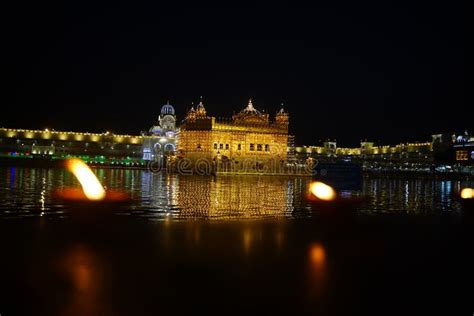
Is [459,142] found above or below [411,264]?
above

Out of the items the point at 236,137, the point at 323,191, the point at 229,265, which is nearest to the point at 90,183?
the point at 323,191

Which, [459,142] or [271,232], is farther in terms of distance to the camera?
[459,142]

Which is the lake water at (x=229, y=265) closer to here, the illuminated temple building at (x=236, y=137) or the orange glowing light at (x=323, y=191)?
the orange glowing light at (x=323, y=191)

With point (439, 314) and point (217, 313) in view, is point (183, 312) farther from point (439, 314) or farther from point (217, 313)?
point (439, 314)

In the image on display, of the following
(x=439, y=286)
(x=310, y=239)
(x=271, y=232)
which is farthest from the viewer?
(x=271, y=232)

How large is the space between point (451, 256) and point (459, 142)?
11910 cm

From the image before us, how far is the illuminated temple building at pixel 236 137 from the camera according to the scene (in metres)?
81.2

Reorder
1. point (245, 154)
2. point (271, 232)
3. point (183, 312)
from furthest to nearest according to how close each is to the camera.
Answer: point (245, 154) → point (271, 232) → point (183, 312)

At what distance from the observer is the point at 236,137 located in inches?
3295

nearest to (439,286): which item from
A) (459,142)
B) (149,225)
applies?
(149,225)

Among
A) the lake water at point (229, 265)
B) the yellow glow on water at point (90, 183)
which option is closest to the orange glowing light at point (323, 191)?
the lake water at point (229, 265)

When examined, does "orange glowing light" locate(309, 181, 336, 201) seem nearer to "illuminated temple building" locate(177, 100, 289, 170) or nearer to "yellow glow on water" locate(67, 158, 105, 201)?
"yellow glow on water" locate(67, 158, 105, 201)

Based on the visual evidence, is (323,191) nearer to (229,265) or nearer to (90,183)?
(90,183)

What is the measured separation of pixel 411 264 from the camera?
8.79m
